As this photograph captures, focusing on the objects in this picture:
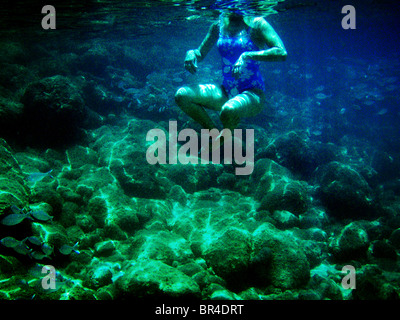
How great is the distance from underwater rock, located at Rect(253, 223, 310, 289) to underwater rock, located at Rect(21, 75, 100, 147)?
875 centimetres

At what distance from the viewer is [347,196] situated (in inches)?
329

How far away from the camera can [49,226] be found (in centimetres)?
486

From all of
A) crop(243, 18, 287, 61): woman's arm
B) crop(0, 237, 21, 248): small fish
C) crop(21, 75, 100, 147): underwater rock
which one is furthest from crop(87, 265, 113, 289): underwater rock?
crop(21, 75, 100, 147): underwater rock

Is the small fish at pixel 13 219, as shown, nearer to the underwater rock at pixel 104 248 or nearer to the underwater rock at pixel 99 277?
the underwater rock at pixel 99 277

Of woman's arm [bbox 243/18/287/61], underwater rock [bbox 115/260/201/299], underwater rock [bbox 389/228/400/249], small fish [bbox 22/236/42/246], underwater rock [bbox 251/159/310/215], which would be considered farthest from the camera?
underwater rock [bbox 251/159/310/215]

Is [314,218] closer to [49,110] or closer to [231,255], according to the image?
[231,255]

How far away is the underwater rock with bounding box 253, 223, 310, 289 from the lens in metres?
4.40

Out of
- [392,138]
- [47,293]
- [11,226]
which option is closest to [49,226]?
[11,226]

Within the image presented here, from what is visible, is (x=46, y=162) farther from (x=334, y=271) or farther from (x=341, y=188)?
(x=341, y=188)

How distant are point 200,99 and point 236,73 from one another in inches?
32.0

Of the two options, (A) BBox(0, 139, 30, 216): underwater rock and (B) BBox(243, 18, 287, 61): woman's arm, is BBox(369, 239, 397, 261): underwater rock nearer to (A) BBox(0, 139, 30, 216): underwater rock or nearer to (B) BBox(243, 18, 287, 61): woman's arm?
(B) BBox(243, 18, 287, 61): woman's arm

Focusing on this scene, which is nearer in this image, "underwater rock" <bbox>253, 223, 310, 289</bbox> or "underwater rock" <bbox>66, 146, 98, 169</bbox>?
"underwater rock" <bbox>253, 223, 310, 289</bbox>

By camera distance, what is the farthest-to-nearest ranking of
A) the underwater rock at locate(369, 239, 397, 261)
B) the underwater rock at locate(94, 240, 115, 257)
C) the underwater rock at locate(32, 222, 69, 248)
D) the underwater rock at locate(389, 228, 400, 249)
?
the underwater rock at locate(389, 228, 400, 249)
the underwater rock at locate(369, 239, 397, 261)
the underwater rock at locate(94, 240, 115, 257)
the underwater rock at locate(32, 222, 69, 248)
